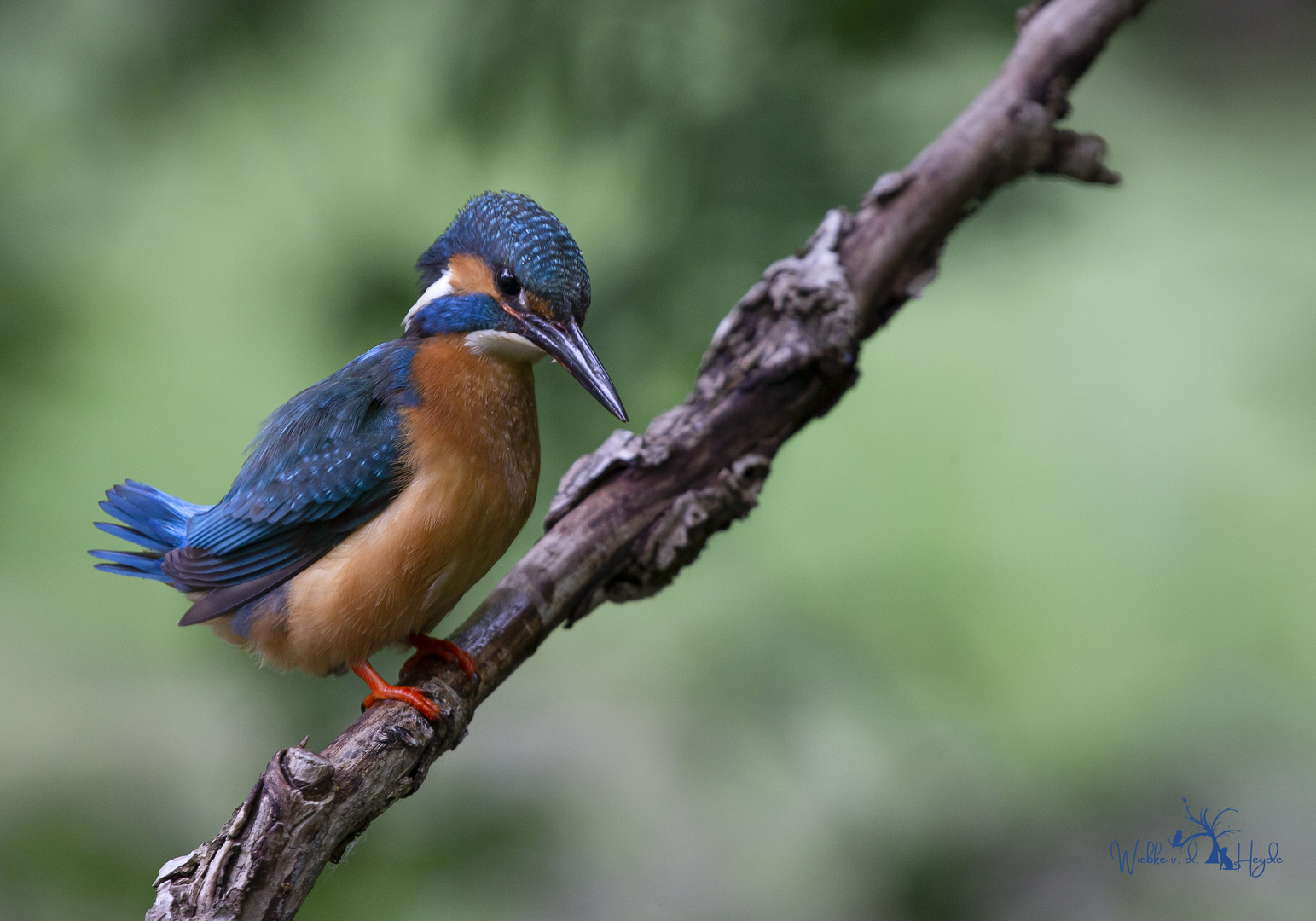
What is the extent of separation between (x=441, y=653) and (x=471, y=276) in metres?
0.51

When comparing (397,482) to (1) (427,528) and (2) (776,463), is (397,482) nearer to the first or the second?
(1) (427,528)

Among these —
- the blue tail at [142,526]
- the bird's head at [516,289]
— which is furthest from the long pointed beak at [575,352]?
the blue tail at [142,526]

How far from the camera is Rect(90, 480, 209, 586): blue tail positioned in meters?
1.43

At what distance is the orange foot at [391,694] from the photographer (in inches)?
51.4

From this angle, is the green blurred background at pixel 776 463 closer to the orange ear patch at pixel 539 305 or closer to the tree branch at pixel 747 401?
the tree branch at pixel 747 401

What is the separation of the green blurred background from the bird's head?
551 mm

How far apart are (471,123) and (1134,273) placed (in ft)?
5.78

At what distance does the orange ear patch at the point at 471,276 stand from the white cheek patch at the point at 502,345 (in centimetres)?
5

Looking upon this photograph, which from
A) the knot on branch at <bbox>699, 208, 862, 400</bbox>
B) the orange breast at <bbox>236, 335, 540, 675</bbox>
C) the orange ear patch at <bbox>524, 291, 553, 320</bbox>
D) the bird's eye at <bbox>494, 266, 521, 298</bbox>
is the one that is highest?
the knot on branch at <bbox>699, 208, 862, 400</bbox>

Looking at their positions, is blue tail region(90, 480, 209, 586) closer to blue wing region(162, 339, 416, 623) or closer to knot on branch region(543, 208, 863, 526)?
blue wing region(162, 339, 416, 623)

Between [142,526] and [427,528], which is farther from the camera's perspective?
[142,526]

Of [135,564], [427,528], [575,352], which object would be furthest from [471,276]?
[135,564]

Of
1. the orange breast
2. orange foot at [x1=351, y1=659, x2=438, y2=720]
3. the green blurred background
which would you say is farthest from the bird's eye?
the green blurred background

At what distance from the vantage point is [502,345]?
4.44ft
